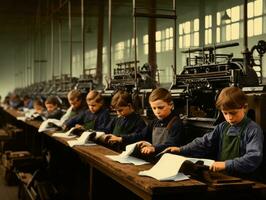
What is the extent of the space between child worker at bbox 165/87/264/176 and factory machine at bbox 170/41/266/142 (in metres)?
0.36

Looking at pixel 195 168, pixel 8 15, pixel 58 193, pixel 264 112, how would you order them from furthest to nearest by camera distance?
pixel 8 15 → pixel 58 193 → pixel 264 112 → pixel 195 168

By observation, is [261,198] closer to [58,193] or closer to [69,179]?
[58,193]

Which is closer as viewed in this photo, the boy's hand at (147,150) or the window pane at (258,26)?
the boy's hand at (147,150)

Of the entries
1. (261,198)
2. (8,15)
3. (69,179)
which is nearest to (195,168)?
(261,198)

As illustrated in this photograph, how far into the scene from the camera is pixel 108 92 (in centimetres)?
575

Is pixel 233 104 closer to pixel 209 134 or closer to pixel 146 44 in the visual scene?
pixel 209 134

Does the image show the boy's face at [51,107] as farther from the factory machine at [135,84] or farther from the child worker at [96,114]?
the child worker at [96,114]

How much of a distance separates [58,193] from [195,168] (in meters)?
3.35

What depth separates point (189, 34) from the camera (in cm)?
708

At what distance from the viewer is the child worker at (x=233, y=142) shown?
244 centimetres

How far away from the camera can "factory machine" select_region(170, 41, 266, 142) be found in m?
3.17

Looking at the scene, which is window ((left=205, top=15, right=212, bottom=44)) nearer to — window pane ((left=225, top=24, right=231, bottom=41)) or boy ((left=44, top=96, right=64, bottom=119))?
window pane ((left=225, top=24, right=231, bottom=41))

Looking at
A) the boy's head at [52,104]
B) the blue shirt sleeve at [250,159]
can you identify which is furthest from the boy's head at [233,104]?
the boy's head at [52,104]

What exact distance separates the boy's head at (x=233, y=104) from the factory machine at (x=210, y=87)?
428mm
